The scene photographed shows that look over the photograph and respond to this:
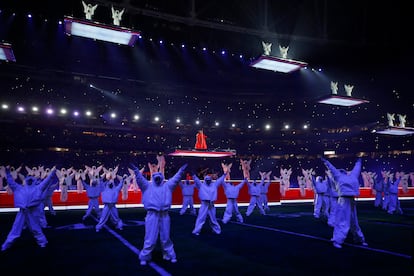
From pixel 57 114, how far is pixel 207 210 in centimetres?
2182

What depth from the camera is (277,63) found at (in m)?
12.0

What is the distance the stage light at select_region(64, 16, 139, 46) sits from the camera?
8.91 metres

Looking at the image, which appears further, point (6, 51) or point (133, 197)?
point (133, 197)

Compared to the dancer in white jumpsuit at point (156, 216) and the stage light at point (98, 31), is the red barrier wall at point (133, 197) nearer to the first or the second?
the stage light at point (98, 31)

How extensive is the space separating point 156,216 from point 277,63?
808cm

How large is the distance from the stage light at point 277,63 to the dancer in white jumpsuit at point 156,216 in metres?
6.88

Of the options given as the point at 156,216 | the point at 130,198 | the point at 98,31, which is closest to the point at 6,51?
the point at 98,31

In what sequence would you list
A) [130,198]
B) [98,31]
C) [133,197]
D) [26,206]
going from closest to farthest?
[26,206] < [98,31] < [130,198] < [133,197]

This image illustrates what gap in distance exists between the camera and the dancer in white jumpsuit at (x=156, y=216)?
20.7 ft

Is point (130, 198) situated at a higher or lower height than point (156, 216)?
lower

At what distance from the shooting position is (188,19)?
12789 millimetres

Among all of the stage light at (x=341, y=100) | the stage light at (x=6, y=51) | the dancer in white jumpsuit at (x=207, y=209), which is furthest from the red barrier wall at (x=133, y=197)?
the stage light at (x=6, y=51)

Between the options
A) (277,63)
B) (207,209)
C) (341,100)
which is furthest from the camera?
(341,100)

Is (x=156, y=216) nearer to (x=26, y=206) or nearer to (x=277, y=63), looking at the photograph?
(x=26, y=206)
